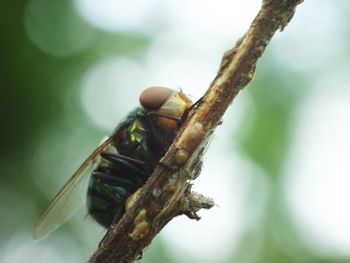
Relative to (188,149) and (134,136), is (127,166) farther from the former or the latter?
(188,149)

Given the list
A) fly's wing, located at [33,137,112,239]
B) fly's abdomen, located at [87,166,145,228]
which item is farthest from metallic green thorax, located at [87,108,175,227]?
fly's wing, located at [33,137,112,239]

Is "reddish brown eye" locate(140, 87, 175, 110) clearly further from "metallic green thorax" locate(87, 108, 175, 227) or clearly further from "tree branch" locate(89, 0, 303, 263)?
"tree branch" locate(89, 0, 303, 263)

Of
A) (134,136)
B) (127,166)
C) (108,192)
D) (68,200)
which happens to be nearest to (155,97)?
(134,136)

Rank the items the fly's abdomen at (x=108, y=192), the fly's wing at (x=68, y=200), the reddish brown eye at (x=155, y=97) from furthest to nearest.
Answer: the fly's wing at (x=68, y=200) < the fly's abdomen at (x=108, y=192) < the reddish brown eye at (x=155, y=97)

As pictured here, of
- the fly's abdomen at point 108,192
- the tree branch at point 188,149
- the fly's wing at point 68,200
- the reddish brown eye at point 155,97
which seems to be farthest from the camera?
the fly's wing at point 68,200

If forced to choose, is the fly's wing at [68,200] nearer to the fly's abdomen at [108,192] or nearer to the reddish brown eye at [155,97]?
the fly's abdomen at [108,192]

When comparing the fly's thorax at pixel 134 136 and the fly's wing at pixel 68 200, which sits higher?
the fly's thorax at pixel 134 136

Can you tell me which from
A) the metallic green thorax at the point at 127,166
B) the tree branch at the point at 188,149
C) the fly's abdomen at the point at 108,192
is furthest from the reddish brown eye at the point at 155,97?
the tree branch at the point at 188,149
